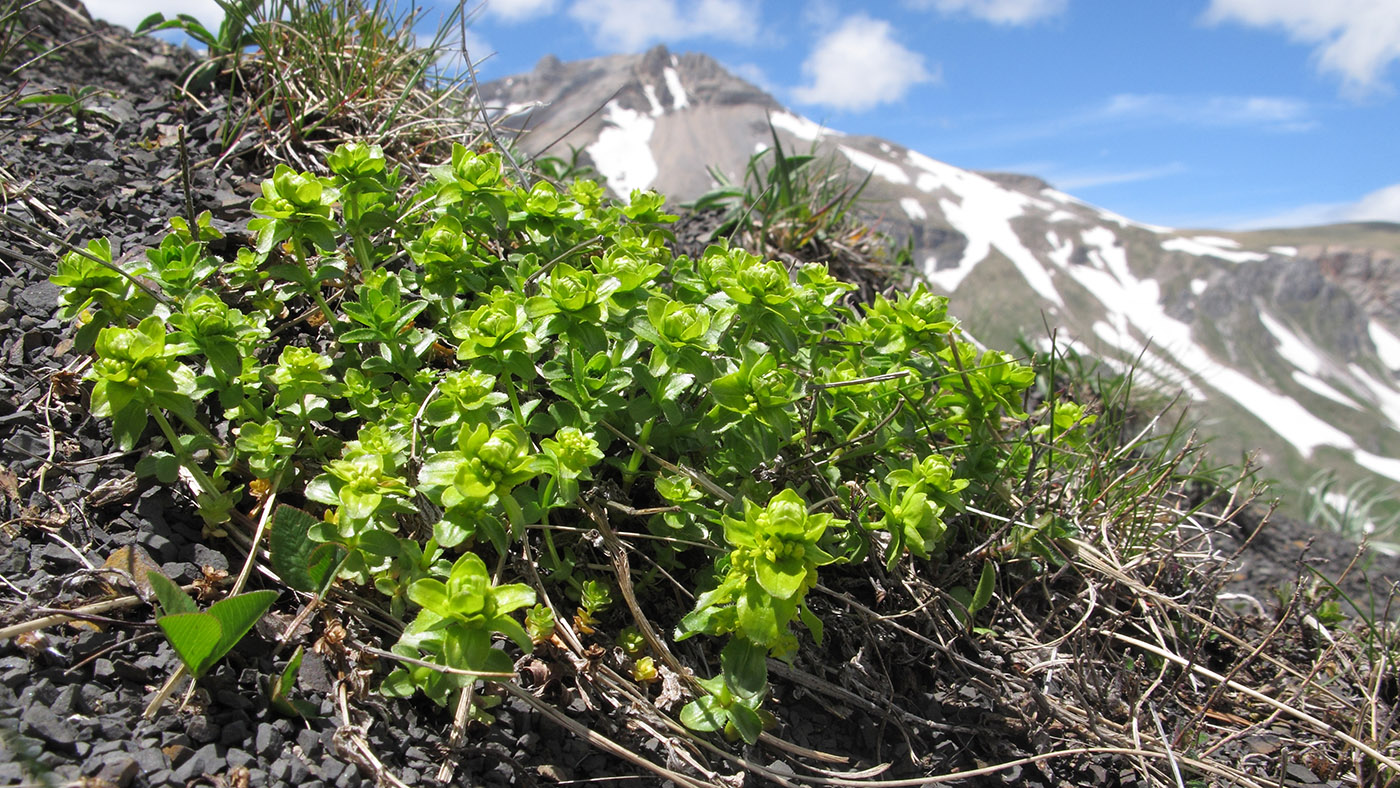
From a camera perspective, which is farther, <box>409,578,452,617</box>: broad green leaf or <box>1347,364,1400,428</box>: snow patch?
Result: <box>1347,364,1400,428</box>: snow patch

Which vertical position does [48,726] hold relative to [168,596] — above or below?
below

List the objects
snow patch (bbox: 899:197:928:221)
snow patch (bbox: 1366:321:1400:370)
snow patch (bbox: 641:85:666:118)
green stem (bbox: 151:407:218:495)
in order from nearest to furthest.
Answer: green stem (bbox: 151:407:218:495)
snow patch (bbox: 899:197:928:221)
snow patch (bbox: 1366:321:1400:370)
snow patch (bbox: 641:85:666:118)

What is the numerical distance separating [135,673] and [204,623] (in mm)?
252

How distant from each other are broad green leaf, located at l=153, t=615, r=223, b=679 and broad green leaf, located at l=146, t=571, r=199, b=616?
0.03 meters

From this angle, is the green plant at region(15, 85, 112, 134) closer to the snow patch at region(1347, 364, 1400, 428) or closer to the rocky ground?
the rocky ground

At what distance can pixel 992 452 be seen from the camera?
2.51m

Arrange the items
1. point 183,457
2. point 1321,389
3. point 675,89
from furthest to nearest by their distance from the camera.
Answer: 1. point 675,89
2. point 1321,389
3. point 183,457

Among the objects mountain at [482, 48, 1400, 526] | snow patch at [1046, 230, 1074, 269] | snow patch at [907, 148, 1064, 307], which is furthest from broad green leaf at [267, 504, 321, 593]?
snow patch at [1046, 230, 1074, 269]

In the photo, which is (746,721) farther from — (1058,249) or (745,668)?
(1058,249)

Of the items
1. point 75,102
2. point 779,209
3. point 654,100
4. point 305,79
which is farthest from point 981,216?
point 75,102

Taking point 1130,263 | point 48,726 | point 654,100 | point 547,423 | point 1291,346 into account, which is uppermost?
point 654,100

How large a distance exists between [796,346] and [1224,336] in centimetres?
11314

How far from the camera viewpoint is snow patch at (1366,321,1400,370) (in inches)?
4013

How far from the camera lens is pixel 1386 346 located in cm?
10275
